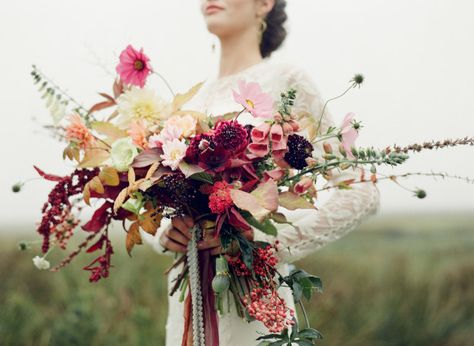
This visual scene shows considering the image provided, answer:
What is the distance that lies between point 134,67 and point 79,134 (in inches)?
6.9

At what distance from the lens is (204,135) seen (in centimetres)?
89

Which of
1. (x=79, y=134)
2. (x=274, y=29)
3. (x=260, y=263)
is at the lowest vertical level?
(x=260, y=263)

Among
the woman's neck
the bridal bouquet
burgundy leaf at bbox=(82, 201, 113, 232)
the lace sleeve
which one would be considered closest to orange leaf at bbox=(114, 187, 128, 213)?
the bridal bouquet

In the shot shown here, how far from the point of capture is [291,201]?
0.91 metres

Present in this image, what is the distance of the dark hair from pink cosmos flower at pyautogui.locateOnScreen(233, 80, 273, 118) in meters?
0.71

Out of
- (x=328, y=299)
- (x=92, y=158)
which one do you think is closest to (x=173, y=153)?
(x=92, y=158)

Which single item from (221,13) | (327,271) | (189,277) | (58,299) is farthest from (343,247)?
(189,277)

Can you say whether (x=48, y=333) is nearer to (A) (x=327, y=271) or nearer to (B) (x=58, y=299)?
(B) (x=58, y=299)

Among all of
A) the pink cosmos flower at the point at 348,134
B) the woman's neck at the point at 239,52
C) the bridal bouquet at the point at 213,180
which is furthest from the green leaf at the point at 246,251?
the woman's neck at the point at 239,52

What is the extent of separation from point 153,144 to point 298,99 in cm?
46

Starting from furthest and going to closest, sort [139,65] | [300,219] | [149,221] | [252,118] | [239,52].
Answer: [239,52] < [252,118] < [300,219] < [139,65] < [149,221]

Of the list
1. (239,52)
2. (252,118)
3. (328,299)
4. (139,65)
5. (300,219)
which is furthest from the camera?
(328,299)

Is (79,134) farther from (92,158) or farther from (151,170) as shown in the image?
(151,170)

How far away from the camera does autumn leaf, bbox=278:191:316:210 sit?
0.90 m
